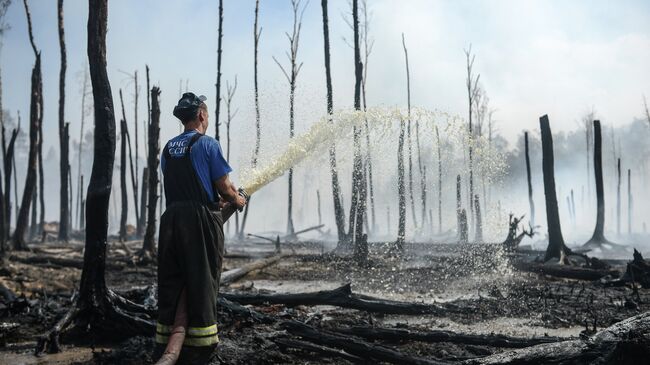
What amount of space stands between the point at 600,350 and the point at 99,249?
5159 mm

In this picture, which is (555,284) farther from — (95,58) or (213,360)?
(95,58)

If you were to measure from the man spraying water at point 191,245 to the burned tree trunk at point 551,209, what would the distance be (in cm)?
1238

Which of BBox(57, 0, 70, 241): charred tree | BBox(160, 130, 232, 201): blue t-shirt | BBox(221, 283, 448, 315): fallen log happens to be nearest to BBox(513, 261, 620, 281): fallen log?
Result: BBox(221, 283, 448, 315): fallen log

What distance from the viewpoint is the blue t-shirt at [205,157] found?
3.65 m

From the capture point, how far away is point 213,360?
14.2 ft

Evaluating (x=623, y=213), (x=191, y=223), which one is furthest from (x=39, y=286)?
(x=623, y=213)

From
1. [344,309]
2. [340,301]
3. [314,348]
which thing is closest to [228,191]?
[314,348]

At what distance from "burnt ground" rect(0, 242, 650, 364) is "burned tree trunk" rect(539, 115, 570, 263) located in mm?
1466

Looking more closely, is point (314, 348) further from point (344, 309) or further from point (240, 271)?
point (240, 271)

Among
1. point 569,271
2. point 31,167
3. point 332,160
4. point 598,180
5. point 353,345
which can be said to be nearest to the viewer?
point 353,345

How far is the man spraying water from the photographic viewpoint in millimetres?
3514

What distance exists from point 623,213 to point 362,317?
253ft

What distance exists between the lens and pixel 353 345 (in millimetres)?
4602

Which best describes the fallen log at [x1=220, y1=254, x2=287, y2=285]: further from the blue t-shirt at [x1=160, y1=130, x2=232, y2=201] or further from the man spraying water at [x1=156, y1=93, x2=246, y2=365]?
the blue t-shirt at [x1=160, y1=130, x2=232, y2=201]
